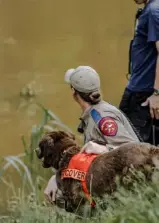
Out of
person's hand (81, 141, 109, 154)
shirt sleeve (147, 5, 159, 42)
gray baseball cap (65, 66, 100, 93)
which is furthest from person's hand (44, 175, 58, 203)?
shirt sleeve (147, 5, 159, 42)

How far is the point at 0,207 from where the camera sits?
19.9 feet

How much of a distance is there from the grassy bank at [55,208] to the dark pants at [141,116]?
75 centimetres

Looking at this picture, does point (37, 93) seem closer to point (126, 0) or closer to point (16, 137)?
point (16, 137)

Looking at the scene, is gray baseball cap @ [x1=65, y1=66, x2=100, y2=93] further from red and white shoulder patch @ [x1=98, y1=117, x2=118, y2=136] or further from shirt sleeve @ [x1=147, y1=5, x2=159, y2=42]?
shirt sleeve @ [x1=147, y1=5, x2=159, y2=42]

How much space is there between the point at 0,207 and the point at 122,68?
75.9 inches

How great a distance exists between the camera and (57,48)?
7422mm

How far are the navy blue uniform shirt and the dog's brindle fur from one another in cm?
75

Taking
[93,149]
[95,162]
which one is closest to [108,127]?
[93,149]

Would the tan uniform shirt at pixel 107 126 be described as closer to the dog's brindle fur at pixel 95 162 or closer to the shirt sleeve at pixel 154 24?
the dog's brindle fur at pixel 95 162

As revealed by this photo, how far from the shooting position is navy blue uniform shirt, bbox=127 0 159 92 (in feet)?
15.9

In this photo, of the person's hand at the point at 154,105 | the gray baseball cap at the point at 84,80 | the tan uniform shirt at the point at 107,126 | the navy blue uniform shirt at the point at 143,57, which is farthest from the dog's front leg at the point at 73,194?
the navy blue uniform shirt at the point at 143,57

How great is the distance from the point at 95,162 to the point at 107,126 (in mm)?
287

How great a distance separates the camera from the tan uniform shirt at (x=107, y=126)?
4.38 metres

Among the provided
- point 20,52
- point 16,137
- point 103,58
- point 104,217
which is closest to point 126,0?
point 103,58
